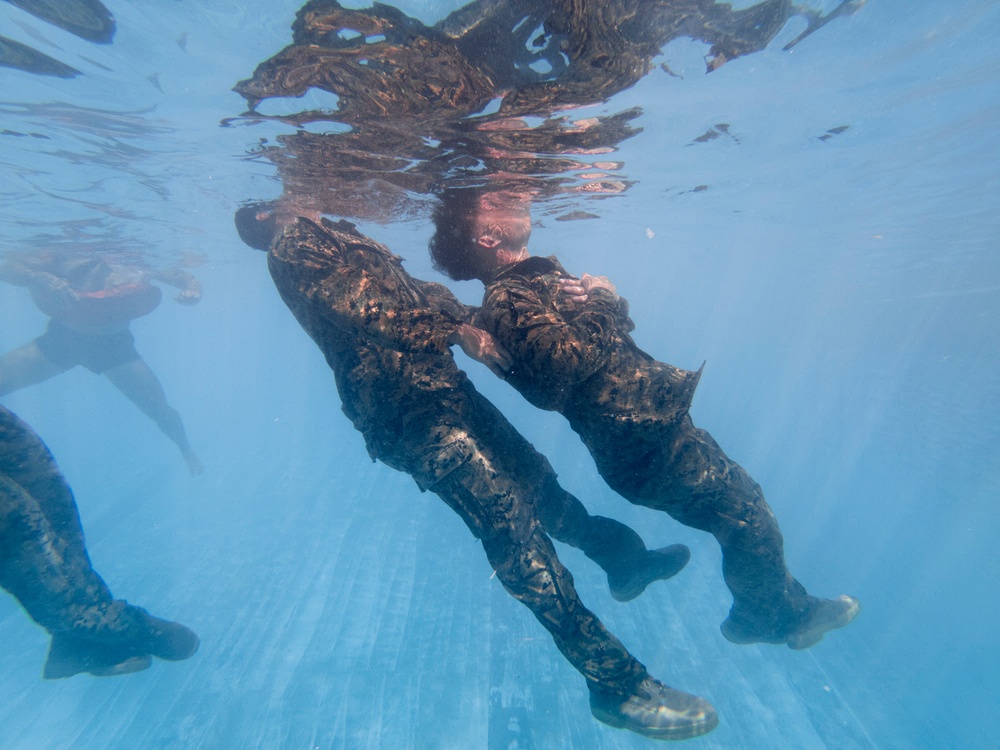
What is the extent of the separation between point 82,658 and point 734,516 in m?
7.31

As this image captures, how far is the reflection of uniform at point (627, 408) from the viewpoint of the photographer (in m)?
3.50

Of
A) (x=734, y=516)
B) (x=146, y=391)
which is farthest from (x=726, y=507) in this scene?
(x=146, y=391)

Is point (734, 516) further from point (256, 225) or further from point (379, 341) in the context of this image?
point (256, 225)

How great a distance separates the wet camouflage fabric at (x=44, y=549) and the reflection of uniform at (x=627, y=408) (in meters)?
4.71

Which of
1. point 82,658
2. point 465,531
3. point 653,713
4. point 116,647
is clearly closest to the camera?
point 653,713

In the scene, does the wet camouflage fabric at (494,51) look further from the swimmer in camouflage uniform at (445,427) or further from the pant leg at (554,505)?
the pant leg at (554,505)

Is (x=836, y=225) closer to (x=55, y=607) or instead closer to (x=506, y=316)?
(x=506, y=316)

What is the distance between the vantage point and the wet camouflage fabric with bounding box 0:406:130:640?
405 cm

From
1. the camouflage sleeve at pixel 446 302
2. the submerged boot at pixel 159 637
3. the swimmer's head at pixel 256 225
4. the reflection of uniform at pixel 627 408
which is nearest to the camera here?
the reflection of uniform at pixel 627 408

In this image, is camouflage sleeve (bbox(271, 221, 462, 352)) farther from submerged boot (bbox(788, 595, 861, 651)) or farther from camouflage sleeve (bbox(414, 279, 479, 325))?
submerged boot (bbox(788, 595, 861, 651))

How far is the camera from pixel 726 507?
14.6 feet

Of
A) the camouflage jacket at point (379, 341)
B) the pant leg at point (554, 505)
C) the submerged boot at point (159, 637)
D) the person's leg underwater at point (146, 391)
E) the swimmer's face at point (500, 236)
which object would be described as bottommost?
the person's leg underwater at point (146, 391)

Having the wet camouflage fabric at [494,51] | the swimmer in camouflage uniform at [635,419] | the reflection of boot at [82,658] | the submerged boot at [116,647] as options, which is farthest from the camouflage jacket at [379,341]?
the reflection of boot at [82,658]

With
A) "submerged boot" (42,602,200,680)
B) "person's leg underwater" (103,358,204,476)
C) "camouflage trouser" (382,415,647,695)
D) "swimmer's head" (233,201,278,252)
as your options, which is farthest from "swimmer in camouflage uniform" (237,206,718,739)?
"person's leg underwater" (103,358,204,476)
